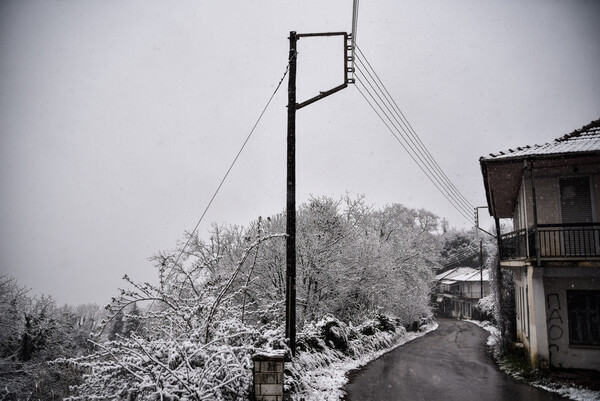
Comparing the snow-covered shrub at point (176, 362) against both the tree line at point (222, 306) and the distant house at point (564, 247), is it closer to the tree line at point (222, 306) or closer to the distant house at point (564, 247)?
the tree line at point (222, 306)

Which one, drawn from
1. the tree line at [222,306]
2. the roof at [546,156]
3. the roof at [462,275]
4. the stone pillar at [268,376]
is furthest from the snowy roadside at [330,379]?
the roof at [462,275]

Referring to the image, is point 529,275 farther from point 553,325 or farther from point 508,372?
point 508,372

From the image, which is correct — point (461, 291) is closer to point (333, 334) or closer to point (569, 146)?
point (333, 334)

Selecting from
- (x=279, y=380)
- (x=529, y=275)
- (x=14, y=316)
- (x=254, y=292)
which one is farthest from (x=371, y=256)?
(x=14, y=316)

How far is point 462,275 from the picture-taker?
49.8m

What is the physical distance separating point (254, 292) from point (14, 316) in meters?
15.7

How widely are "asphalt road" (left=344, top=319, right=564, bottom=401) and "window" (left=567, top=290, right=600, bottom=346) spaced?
98.4 inches

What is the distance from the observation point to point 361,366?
521 inches

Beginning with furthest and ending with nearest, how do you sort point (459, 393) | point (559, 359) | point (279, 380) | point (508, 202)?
1. point (508, 202)
2. point (559, 359)
3. point (459, 393)
4. point (279, 380)

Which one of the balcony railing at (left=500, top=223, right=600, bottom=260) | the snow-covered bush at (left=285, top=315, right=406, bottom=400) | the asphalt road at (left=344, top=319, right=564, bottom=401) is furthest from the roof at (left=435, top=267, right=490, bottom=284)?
the balcony railing at (left=500, top=223, right=600, bottom=260)

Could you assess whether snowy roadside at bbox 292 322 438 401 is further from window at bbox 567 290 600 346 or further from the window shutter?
the window shutter

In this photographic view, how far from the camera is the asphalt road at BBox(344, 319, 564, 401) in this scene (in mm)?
9180

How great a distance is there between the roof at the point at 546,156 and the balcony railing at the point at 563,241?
2.06m

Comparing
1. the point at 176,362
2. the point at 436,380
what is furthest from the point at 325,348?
the point at 176,362
